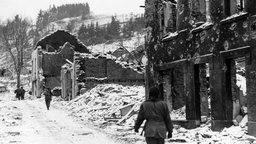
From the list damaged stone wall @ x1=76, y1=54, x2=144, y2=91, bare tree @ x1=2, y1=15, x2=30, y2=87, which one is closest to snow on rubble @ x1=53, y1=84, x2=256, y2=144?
damaged stone wall @ x1=76, y1=54, x2=144, y2=91

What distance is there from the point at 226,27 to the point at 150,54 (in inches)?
237

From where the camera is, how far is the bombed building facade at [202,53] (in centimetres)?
1208

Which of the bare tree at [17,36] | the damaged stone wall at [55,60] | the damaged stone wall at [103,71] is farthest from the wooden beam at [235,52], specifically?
the bare tree at [17,36]

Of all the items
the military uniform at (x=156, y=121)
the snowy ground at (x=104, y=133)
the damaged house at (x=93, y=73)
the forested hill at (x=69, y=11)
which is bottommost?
the snowy ground at (x=104, y=133)

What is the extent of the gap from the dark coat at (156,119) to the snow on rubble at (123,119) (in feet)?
13.7

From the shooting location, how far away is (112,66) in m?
38.6

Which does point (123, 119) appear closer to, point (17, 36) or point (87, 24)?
point (17, 36)

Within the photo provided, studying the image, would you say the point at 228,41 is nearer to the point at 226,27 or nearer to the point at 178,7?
the point at 226,27

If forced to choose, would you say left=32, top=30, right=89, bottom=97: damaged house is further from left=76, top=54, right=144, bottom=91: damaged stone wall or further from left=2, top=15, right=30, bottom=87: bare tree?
left=76, top=54, right=144, bottom=91: damaged stone wall

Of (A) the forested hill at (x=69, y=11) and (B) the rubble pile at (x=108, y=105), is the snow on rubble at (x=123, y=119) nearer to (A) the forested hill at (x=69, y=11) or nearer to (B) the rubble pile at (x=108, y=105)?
(B) the rubble pile at (x=108, y=105)

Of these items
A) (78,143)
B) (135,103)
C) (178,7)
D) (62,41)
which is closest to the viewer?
(78,143)

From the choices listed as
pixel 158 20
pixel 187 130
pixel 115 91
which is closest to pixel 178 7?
pixel 158 20

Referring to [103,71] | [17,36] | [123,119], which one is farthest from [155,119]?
[17,36]

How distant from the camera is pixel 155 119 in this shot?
282 inches
